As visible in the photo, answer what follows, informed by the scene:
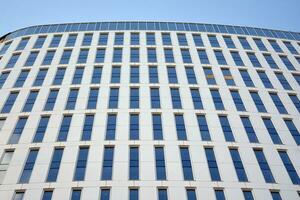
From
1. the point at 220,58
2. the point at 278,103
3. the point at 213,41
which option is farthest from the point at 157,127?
the point at 213,41

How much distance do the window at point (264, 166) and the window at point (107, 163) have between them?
13.5m

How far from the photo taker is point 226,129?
113 ft

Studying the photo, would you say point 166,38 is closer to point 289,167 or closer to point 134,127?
point 134,127

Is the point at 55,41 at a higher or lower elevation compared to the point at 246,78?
higher

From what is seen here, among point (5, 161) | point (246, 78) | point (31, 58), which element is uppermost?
point (31, 58)

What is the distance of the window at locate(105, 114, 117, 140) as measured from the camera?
109 feet

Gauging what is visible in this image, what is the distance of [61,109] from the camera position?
36.2 metres

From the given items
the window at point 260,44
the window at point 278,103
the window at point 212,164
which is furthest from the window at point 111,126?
the window at point 260,44

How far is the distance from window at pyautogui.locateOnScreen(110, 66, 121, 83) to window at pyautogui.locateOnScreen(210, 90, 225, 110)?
434 inches

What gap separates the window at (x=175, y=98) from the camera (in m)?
36.8

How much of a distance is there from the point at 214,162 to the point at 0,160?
19375 millimetres

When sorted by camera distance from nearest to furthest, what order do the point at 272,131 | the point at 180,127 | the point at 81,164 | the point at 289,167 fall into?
the point at 81,164 → the point at 289,167 → the point at 180,127 → the point at 272,131

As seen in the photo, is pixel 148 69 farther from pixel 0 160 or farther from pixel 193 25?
pixel 0 160

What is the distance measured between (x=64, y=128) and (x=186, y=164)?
12.6m
